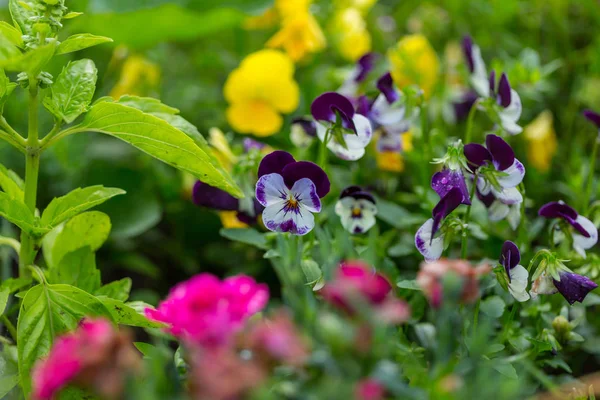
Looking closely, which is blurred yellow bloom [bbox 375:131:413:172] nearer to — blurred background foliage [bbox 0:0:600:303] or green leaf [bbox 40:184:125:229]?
blurred background foliage [bbox 0:0:600:303]

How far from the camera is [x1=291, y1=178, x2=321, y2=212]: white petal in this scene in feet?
2.52

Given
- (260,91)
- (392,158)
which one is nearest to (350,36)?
(260,91)

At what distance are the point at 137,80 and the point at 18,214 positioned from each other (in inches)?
33.0

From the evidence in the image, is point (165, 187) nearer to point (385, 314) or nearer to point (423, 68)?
point (423, 68)

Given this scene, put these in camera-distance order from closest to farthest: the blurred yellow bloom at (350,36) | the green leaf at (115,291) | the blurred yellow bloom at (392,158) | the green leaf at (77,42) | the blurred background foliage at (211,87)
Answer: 1. the green leaf at (77,42)
2. the green leaf at (115,291)
3. the blurred yellow bloom at (392,158)
4. the blurred background foliage at (211,87)
5. the blurred yellow bloom at (350,36)

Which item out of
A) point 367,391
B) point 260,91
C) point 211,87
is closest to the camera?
point 367,391

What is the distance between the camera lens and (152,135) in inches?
29.1

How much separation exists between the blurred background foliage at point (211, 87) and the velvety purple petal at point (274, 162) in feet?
1.04

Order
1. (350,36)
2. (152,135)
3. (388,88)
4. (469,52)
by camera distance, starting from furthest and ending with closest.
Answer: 1. (350,36)
2. (469,52)
3. (388,88)
4. (152,135)

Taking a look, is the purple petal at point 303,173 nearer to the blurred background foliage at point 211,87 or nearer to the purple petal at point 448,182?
the purple petal at point 448,182

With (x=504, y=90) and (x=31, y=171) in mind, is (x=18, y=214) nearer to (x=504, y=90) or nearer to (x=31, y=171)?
(x=31, y=171)

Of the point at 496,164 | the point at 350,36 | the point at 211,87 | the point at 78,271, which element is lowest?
the point at 211,87

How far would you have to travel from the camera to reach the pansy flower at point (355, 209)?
0.88 metres

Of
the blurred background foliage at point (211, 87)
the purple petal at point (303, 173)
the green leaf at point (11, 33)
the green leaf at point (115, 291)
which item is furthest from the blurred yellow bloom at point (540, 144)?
the green leaf at point (11, 33)
